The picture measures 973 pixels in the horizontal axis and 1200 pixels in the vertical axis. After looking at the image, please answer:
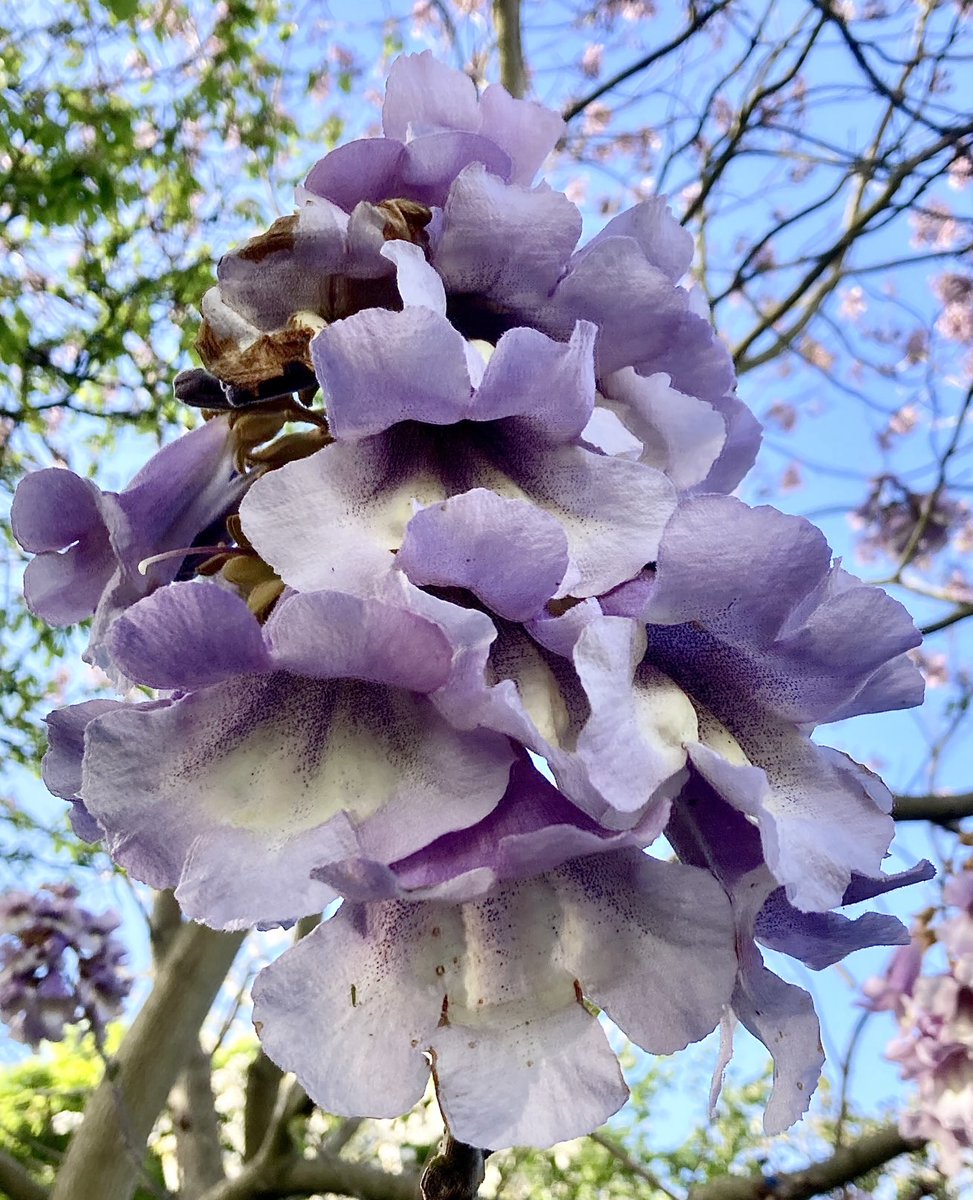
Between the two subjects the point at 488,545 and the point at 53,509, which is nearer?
the point at 488,545

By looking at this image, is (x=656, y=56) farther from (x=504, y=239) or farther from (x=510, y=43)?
(x=504, y=239)

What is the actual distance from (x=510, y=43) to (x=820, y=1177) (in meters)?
2.12

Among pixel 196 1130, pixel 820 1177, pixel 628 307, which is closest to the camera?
pixel 628 307

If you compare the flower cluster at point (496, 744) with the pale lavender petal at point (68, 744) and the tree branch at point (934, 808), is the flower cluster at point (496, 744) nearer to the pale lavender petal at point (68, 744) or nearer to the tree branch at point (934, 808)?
the pale lavender petal at point (68, 744)

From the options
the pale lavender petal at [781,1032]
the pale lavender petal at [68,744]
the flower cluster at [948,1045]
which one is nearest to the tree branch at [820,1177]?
the flower cluster at [948,1045]

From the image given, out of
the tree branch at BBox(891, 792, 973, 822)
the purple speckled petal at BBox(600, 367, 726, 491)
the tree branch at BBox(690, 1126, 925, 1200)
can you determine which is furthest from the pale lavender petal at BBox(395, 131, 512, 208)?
the tree branch at BBox(891, 792, 973, 822)

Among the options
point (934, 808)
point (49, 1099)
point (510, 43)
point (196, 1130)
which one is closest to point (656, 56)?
point (510, 43)

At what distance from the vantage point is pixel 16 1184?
1.38 m

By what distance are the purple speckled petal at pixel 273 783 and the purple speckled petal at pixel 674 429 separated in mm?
146

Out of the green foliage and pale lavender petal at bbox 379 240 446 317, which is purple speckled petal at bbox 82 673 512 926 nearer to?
pale lavender petal at bbox 379 240 446 317

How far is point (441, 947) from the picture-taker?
0.28 meters

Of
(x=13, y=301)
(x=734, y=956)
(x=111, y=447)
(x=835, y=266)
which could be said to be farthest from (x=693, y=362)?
(x=111, y=447)

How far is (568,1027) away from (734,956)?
0.17 feet

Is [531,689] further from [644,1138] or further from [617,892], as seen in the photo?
[644,1138]
